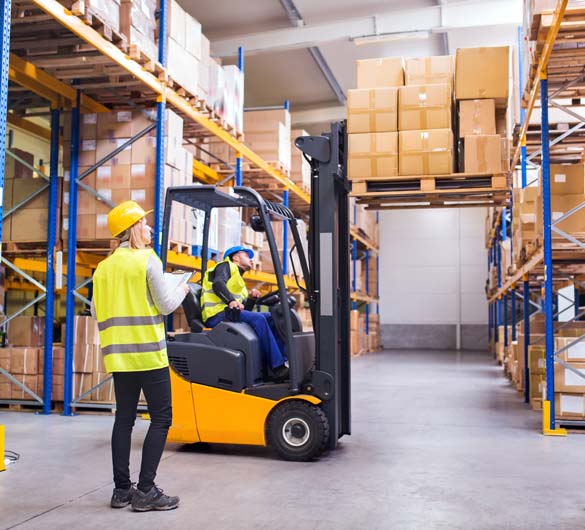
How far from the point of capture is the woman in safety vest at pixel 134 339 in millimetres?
3938

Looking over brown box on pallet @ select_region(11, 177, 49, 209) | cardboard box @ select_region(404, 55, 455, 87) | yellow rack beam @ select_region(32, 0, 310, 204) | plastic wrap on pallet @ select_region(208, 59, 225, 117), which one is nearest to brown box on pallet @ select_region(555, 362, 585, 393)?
cardboard box @ select_region(404, 55, 455, 87)

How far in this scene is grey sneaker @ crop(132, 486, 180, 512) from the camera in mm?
3965

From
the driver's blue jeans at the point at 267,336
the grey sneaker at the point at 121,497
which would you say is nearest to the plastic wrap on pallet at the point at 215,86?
the driver's blue jeans at the point at 267,336

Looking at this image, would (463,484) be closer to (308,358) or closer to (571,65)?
(308,358)

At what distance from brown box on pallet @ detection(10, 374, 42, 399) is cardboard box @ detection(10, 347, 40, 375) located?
0.17 ft

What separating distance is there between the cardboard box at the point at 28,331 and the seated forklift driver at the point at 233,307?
10.9 ft

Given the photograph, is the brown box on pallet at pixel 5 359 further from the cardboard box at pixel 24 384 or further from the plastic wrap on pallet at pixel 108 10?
the plastic wrap on pallet at pixel 108 10

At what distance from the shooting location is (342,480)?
188 inches

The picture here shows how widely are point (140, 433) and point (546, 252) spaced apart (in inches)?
157

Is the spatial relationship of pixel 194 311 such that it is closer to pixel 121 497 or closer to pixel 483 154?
pixel 121 497

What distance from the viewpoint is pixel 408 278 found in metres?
25.4

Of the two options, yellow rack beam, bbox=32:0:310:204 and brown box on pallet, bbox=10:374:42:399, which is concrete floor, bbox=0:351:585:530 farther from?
yellow rack beam, bbox=32:0:310:204

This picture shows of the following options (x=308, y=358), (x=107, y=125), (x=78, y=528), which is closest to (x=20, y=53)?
(x=107, y=125)

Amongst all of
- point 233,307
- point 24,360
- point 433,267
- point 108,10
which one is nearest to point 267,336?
point 233,307
